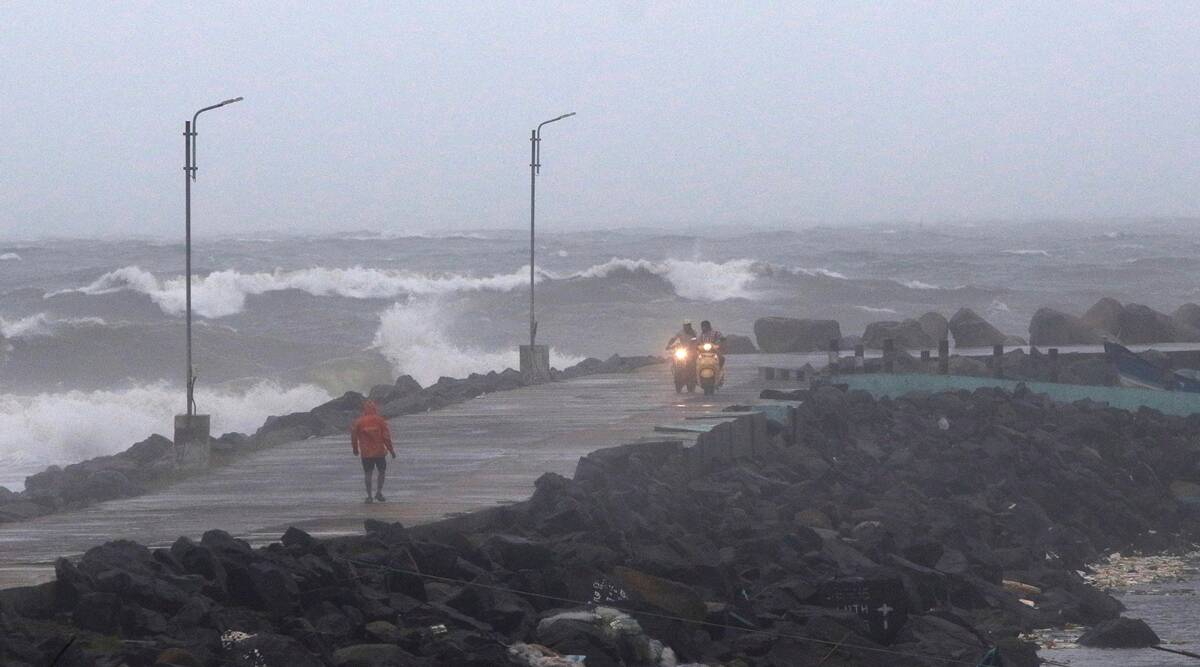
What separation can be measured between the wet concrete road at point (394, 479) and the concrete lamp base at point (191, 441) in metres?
0.38

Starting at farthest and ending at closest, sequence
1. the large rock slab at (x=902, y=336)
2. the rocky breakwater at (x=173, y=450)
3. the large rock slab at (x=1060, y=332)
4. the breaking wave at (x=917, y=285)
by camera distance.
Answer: the breaking wave at (x=917, y=285) < the large rock slab at (x=1060, y=332) < the large rock slab at (x=902, y=336) < the rocky breakwater at (x=173, y=450)

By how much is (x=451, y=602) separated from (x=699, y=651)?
5.41ft

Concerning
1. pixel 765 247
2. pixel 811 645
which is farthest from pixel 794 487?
pixel 765 247

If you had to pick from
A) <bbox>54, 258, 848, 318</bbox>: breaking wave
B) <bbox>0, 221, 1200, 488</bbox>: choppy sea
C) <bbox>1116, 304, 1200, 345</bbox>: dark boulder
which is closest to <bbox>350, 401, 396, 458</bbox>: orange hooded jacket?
<bbox>0, 221, 1200, 488</bbox>: choppy sea

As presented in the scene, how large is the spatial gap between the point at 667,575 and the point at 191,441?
7704 mm

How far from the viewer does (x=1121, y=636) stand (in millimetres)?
14391

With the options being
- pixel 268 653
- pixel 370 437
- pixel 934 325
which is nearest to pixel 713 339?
pixel 370 437

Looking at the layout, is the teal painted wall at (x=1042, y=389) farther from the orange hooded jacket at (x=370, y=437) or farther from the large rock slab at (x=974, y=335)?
the orange hooded jacket at (x=370, y=437)

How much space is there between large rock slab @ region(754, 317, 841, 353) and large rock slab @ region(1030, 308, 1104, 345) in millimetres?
5198

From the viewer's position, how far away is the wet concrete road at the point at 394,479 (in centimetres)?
1443

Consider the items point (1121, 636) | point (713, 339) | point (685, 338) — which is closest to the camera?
Result: point (1121, 636)

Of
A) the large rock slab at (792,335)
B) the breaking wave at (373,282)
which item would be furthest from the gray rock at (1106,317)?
the breaking wave at (373,282)

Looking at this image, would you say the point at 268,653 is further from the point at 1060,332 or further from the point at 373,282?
the point at 373,282

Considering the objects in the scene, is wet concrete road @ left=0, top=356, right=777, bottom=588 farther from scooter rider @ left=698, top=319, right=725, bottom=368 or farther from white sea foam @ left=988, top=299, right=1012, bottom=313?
white sea foam @ left=988, top=299, right=1012, bottom=313
